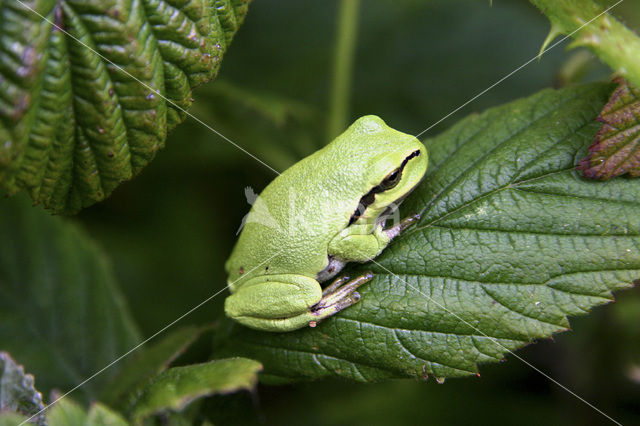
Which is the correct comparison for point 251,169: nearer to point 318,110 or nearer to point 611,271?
point 318,110

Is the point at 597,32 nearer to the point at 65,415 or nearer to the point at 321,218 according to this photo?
the point at 321,218

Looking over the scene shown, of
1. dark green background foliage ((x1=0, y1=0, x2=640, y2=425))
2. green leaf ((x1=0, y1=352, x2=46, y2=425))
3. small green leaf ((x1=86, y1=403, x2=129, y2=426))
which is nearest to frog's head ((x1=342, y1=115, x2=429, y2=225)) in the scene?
dark green background foliage ((x1=0, y1=0, x2=640, y2=425))

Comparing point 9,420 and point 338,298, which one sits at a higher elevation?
point 338,298

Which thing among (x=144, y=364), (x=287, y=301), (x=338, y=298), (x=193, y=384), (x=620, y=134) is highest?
(x=620, y=134)

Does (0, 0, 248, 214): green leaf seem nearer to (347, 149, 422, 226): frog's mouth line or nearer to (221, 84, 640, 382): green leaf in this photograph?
(347, 149, 422, 226): frog's mouth line

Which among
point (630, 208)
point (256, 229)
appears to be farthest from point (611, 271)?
point (256, 229)

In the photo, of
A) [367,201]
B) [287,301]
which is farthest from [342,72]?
[287,301]
